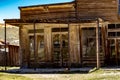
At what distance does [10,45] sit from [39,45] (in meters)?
14.5

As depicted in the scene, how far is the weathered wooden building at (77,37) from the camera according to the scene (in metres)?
31.3

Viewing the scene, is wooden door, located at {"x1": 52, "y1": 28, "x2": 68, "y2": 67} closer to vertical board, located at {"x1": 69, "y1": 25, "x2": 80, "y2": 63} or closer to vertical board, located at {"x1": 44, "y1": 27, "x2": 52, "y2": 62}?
vertical board, located at {"x1": 44, "y1": 27, "x2": 52, "y2": 62}

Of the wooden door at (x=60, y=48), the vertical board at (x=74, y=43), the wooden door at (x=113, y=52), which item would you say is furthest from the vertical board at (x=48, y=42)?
the wooden door at (x=113, y=52)

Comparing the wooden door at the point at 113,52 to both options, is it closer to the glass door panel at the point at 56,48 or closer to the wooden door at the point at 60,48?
the wooden door at the point at 60,48

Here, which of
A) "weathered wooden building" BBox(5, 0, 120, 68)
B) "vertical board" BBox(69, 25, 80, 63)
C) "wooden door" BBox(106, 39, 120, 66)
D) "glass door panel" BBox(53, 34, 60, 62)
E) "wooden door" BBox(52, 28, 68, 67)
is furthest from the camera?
"glass door panel" BBox(53, 34, 60, 62)

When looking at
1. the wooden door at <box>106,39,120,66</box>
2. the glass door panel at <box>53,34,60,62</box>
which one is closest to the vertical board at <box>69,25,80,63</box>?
the glass door panel at <box>53,34,60,62</box>

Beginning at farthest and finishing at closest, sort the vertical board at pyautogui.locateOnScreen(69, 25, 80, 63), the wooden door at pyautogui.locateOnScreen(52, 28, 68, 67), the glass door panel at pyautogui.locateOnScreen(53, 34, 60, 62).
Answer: the glass door panel at pyautogui.locateOnScreen(53, 34, 60, 62) < the wooden door at pyautogui.locateOnScreen(52, 28, 68, 67) < the vertical board at pyautogui.locateOnScreen(69, 25, 80, 63)

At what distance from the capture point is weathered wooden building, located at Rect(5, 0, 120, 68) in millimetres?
31266

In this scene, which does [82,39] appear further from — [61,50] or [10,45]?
[10,45]

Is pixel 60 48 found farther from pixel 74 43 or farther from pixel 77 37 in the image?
pixel 77 37

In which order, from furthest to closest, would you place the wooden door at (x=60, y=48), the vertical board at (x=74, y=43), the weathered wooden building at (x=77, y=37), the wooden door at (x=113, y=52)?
the wooden door at (x=60, y=48)
the wooden door at (x=113, y=52)
the vertical board at (x=74, y=43)
the weathered wooden building at (x=77, y=37)

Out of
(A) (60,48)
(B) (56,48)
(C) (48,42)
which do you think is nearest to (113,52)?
(A) (60,48)

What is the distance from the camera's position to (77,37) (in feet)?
103

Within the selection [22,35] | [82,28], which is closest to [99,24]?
[82,28]
